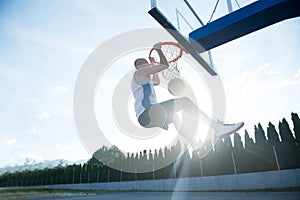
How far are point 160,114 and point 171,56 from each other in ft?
6.59

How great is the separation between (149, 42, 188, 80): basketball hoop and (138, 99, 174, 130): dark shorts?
1275 millimetres

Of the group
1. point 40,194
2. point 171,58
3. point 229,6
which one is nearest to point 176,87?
point 171,58

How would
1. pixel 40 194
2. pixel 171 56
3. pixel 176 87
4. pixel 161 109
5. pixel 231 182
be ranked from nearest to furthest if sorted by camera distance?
A: pixel 161 109
pixel 176 87
pixel 171 56
pixel 231 182
pixel 40 194

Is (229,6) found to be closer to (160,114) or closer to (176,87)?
(176,87)

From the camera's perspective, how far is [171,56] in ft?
17.9

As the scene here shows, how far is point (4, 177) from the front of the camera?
119 feet

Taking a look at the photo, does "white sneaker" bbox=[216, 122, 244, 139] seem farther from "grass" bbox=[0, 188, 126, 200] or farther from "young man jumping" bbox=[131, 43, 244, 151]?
"grass" bbox=[0, 188, 126, 200]

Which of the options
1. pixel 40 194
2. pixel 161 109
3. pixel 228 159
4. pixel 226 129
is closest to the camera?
pixel 161 109

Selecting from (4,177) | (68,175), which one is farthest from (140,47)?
(4,177)

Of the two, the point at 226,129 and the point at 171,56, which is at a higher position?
the point at 171,56

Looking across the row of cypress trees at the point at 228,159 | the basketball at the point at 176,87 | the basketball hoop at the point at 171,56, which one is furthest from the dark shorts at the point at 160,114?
the row of cypress trees at the point at 228,159

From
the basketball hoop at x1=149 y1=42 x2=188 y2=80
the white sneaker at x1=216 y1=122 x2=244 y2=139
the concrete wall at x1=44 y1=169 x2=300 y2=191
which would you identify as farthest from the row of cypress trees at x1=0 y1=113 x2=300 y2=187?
the basketball hoop at x1=149 y1=42 x2=188 y2=80

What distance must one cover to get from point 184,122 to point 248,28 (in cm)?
232

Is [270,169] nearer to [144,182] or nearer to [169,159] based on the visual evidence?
[169,159]
